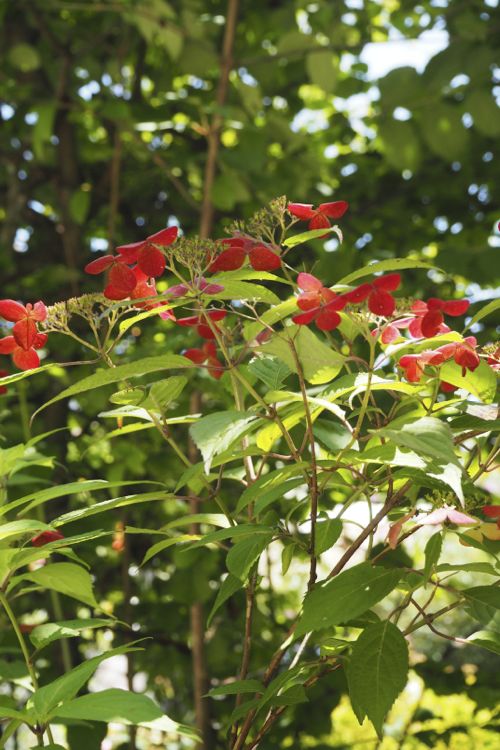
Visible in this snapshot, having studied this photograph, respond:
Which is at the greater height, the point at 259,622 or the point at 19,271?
the point at 19,271

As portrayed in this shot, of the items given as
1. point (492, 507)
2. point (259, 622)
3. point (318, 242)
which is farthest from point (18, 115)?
point (492, 507)

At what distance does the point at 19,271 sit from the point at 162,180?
1.68 feet

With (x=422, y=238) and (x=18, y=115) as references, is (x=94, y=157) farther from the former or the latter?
(x=422, y=238)

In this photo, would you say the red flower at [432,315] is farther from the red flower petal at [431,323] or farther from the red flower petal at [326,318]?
the red flower petal at [326,318]

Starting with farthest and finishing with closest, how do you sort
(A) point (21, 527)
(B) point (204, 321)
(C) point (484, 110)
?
(C) point (484, 110)
(B) point (204, 321)
(A) point (21, 527)

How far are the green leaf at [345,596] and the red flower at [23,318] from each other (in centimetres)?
33

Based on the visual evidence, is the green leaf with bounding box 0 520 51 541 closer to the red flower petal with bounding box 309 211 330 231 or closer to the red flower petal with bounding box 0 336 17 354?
the red flower petal with bounding box 0 336 17 354

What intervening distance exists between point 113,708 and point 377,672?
236 mm

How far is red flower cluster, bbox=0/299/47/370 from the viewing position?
747mm

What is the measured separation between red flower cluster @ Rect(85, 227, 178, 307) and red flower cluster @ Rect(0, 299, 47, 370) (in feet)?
0.21

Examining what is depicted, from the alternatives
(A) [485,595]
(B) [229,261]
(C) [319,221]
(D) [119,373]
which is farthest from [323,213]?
(A) [485,595]

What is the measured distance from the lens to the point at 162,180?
8.61ft

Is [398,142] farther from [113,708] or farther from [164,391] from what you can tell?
[113,708]

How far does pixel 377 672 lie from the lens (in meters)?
0.72
